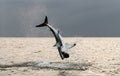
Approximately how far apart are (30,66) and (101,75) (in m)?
7.16

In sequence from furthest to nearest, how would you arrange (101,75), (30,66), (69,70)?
(30,66)
(69,70)
(101,75)

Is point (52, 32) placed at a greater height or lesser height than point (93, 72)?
greater

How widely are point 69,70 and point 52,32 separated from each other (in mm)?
3247

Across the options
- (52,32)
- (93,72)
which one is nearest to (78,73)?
(93,72)

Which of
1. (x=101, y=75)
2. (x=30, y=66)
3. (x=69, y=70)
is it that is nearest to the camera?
(x=101, y=75)

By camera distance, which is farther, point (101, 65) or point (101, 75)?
point (101, 65)

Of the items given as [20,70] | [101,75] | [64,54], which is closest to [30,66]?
[20,70]

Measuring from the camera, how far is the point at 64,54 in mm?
28969

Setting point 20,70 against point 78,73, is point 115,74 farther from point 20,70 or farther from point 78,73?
point 20,70

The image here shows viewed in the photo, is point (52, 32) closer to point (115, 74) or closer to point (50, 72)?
point (50, 72)

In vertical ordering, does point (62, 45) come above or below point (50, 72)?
above

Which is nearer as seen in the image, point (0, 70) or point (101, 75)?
point (101, 75)

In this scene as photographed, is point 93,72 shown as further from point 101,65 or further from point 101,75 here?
point 101,65

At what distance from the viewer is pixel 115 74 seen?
93.7 ft
